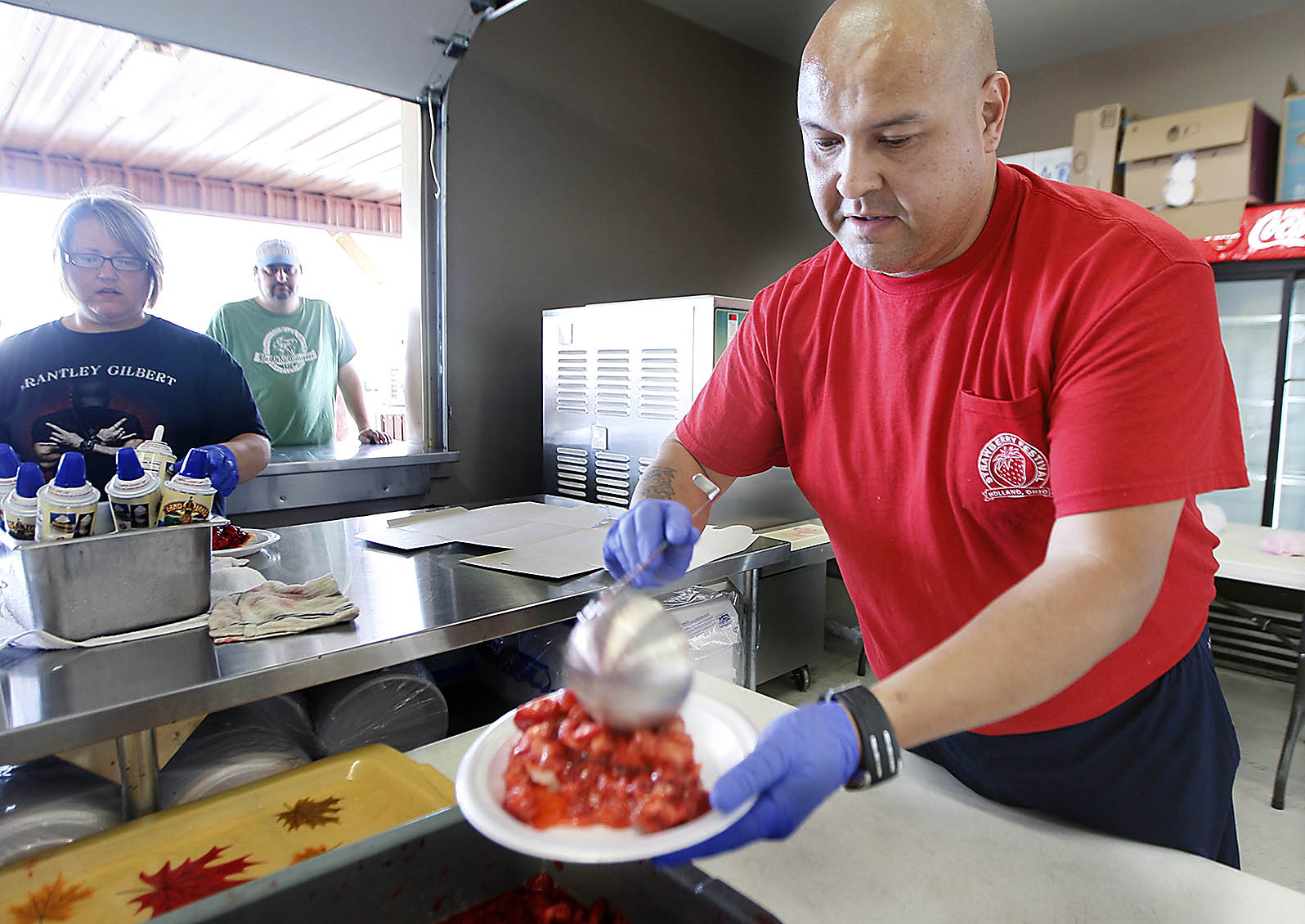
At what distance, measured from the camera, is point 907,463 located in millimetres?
1132

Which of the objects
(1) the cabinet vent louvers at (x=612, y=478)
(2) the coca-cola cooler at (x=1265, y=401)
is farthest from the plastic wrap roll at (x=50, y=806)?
(2) the coca-cola cooler at (x=1265, y=401)

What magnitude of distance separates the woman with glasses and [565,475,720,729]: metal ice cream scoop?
1.49 m

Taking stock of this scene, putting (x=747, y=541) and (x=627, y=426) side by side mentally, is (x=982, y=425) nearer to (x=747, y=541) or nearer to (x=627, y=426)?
(x=747, y=541)

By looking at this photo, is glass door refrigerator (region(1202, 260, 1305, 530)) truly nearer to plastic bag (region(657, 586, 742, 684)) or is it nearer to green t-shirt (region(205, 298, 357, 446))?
plastic bag (region(657, 586, 742, 684))

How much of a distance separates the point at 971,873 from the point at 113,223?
230 cm

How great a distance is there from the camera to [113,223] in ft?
6.52

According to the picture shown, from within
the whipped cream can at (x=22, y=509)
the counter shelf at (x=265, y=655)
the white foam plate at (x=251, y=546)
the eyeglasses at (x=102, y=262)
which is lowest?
the counter shelf at (x=265, y=655)

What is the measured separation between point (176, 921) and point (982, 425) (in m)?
1.03

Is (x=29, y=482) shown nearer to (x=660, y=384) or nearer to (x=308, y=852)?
(x=308, y=852)

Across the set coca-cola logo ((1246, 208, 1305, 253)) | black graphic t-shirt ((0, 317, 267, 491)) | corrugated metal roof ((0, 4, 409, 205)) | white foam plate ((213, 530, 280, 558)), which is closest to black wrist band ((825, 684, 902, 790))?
white foam plate ((213, 530, 280, 558))

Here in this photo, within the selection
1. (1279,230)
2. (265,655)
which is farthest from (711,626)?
(1279,230)

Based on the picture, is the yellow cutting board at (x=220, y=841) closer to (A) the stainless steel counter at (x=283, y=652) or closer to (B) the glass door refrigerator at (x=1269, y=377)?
(A) the stainless steel counter at (x=283, y=652)

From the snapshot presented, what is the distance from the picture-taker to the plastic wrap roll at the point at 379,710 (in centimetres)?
164

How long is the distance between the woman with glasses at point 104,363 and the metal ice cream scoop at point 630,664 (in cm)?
149
